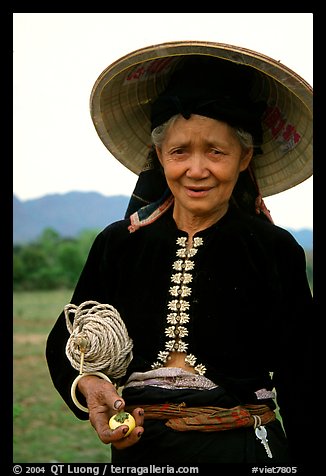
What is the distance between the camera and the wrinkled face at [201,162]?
2676mm

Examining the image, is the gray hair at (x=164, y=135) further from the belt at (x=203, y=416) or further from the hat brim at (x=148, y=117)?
the belt at (x=203, y=416)

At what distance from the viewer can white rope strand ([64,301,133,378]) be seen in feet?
8.75

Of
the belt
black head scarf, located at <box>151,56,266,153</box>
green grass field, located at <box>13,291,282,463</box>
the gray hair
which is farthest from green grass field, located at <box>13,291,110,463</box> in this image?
black head scarf, located at <box>151,56,266,153</box>

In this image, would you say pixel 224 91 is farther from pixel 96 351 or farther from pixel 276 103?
pixel 96 351

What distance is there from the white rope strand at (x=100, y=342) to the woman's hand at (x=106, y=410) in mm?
59

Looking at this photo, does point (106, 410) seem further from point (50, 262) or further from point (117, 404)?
point (50, 262)

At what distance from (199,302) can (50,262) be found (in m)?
9.72

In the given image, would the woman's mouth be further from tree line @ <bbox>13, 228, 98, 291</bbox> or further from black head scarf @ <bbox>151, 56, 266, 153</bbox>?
tree line @ <bbox>13, 228, 98, 291</bbox>

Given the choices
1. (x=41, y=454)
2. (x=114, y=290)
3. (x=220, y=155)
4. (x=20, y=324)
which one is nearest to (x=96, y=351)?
(x=114, y=290)

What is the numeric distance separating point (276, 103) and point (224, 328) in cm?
88

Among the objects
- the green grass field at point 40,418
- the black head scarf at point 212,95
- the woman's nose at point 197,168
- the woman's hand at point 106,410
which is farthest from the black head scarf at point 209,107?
the green grass field at point 40,418

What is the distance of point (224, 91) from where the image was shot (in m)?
2.74

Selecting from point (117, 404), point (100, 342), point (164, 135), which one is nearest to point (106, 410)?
point (117, 404)

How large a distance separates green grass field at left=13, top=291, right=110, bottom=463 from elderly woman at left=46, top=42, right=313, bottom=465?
147 centimetres
